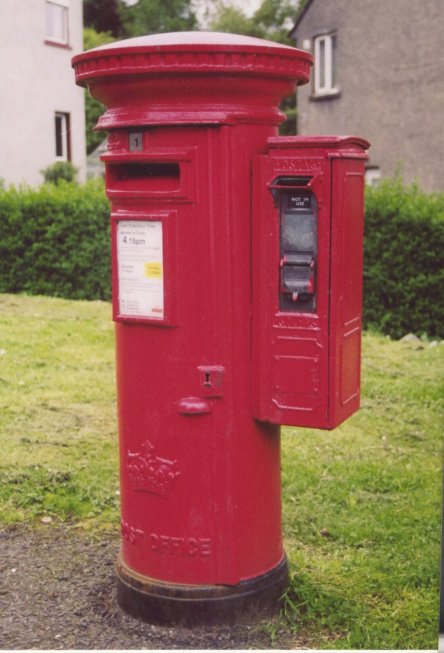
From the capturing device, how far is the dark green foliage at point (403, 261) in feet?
22.7

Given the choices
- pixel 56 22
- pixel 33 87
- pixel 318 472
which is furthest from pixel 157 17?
pixel 318 472

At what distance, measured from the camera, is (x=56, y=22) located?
3484 mm

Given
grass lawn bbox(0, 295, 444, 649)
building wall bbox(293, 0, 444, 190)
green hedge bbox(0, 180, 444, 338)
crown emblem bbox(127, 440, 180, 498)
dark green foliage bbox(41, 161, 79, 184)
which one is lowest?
grass lawn bbox(0, 295, 444, 649)

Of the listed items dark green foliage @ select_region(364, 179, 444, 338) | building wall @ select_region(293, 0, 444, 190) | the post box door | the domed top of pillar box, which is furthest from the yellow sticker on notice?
dark green foliage @ select_region(364, 179, 444, 338)

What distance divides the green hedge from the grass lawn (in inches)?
7.8

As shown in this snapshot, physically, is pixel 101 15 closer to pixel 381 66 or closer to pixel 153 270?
pixel 153 270

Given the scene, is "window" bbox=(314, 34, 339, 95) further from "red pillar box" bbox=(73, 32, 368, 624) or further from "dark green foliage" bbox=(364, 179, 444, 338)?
"dark green foliage" bbox=(364, 179, 444, 338)

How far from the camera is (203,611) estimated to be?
2.84m

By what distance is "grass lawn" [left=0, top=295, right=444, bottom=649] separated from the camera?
307 cm

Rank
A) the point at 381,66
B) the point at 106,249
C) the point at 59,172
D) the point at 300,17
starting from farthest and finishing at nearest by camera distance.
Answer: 1. the point at 106,249
2. the point at 381,66
3. the point at 59,172
4. the point at 300,17

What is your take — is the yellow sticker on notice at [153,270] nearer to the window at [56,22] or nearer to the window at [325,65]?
the window at [56,22]

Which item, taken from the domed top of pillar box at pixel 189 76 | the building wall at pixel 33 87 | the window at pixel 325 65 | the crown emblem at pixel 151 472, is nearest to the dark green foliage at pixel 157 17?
the building wall at pixel 33 87

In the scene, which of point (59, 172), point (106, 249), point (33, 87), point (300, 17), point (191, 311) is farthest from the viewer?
point (106, 249)

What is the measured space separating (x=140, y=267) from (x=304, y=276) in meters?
0.52
